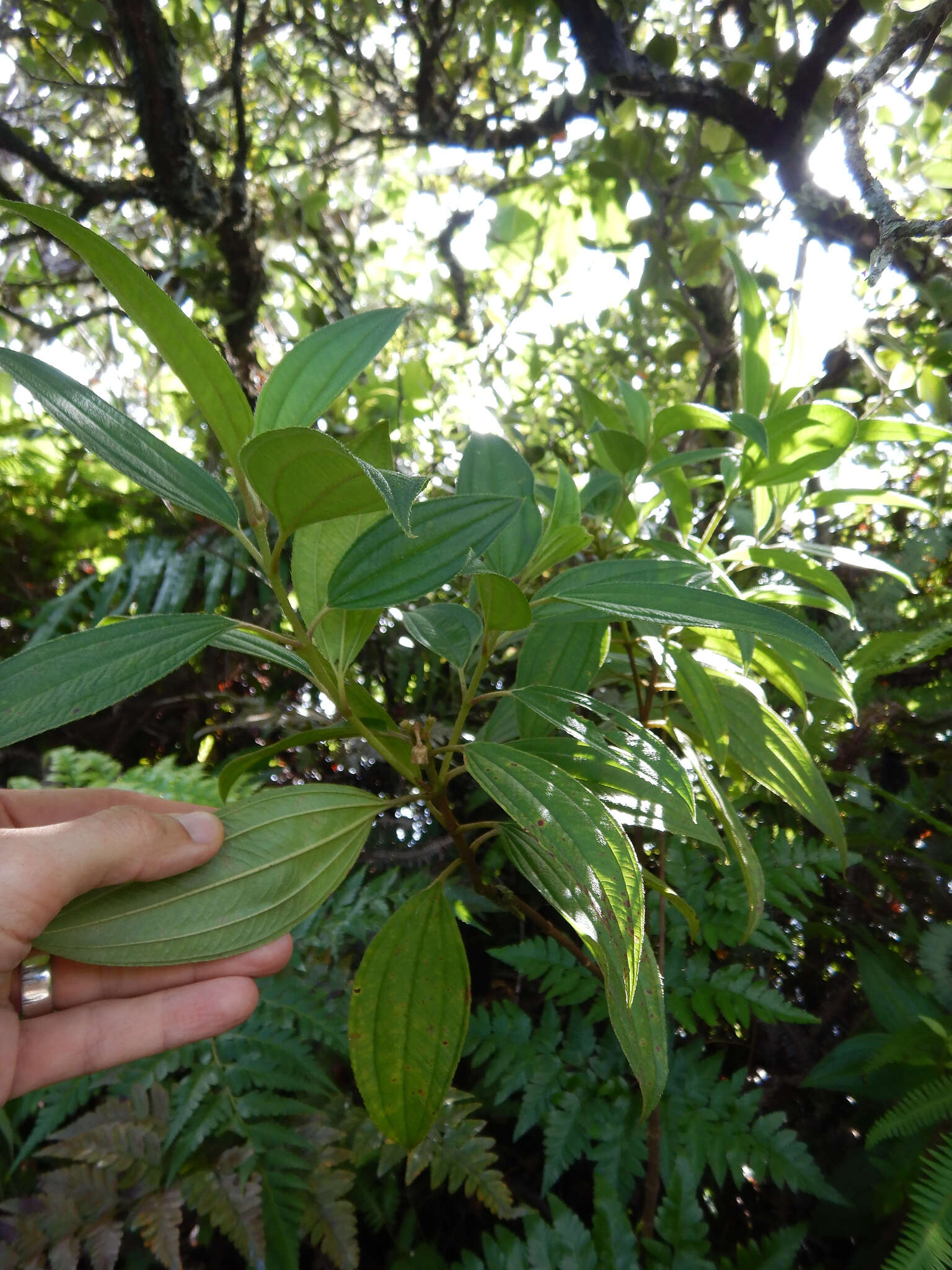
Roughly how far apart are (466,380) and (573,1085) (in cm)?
164

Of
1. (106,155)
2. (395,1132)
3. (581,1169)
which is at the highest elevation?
(106,155)

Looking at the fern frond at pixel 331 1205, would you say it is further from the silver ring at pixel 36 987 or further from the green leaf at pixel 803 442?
the green leaf at pixel 803 442

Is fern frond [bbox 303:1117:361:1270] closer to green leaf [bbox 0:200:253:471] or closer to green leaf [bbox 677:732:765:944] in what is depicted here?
green leaf [bbox 677:732:765:944]

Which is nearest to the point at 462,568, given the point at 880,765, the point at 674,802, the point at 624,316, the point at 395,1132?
the point at 674,802

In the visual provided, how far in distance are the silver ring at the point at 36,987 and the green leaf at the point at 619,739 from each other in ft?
1.80

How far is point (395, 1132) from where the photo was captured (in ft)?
2.18

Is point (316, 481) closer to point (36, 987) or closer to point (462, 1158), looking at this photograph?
point (36, 987)

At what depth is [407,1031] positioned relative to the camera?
2.19 feet

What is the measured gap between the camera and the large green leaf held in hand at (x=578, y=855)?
1.59 feet

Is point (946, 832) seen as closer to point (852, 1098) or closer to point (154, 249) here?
point (852, 1098)

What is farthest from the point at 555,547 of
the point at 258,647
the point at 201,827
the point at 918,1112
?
the point at 918,1112

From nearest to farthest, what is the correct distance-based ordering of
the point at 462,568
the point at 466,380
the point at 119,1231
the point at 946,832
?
the point at 462,568 < the point at 119,1231 < the point at 946,832 < the point at 466,380

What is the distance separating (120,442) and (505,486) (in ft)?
1.13

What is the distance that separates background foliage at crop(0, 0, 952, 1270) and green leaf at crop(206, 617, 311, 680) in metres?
0.47
